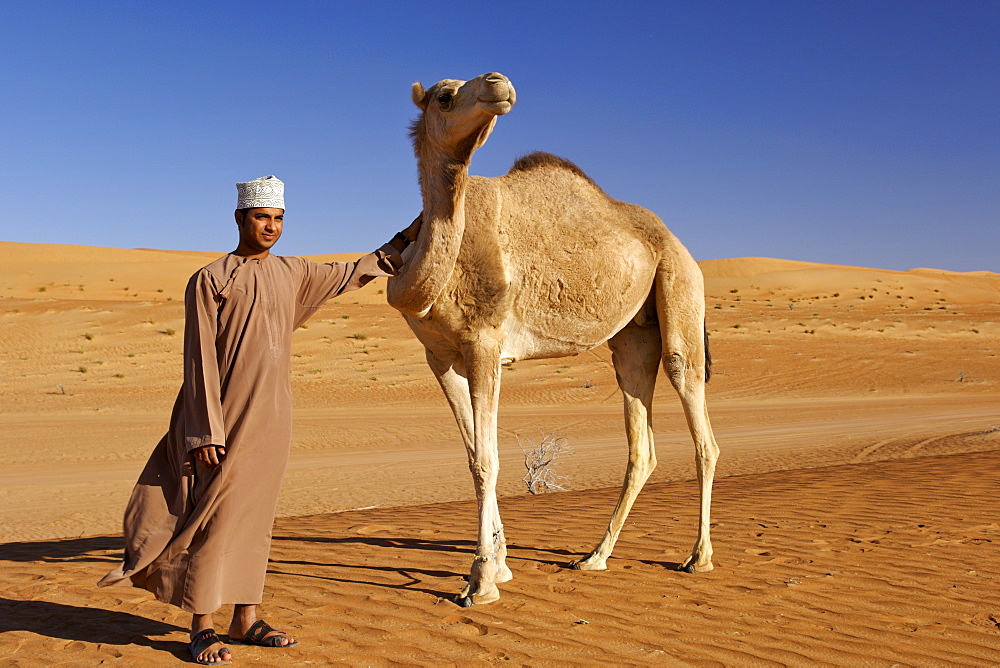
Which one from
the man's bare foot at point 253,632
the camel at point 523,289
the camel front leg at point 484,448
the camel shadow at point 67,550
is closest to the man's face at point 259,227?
the camel at point 523,289

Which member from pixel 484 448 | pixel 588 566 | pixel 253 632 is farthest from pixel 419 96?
pixel 588 566

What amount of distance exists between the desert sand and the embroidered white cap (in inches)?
87.6

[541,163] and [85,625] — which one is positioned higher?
[541,163]

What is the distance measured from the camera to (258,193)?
423 centimetres

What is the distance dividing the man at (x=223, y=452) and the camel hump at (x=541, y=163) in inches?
97.7

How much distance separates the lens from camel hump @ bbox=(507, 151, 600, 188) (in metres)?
6.39

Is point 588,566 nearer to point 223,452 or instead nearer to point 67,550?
point 223,452

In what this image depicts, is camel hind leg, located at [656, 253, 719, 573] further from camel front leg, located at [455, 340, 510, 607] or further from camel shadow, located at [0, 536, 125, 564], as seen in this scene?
camel shadow, located at [0, 536, 125, 564]

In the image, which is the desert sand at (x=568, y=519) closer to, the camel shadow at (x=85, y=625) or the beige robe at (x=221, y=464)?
the camel shadow at (x=85, y=625)

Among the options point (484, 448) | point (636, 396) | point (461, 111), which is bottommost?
point (484, 448)

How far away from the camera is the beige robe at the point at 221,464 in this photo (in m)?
4.00

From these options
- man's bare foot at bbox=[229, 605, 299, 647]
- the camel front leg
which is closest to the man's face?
the camel front leg

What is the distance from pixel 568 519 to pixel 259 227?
5.09 meters

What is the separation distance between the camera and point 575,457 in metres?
15.1
